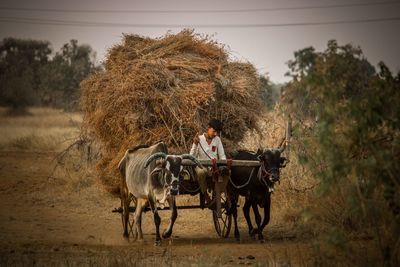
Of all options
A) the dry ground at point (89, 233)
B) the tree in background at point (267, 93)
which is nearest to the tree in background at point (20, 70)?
the tree in background at point (267, 93)

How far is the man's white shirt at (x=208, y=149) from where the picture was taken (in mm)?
11734

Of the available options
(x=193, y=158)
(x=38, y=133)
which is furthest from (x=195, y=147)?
(x=38, y=133)

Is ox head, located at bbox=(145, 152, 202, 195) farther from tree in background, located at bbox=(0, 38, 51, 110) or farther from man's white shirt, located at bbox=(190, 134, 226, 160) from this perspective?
tree in background, located at bbox=(0, 38, 51, 110)

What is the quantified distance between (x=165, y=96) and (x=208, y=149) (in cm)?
124

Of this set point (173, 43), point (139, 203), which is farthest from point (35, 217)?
point (173, 43)

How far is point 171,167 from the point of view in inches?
431

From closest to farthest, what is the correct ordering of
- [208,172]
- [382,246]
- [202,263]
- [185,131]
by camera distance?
[382,246] < [202,263] < [208,172] < [185,131]

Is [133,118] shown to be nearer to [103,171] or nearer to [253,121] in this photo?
[103,171]

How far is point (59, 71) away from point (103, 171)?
40.3 m

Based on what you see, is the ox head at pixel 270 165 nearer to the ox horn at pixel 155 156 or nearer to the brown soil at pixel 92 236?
the brown soil at pixel 92 236

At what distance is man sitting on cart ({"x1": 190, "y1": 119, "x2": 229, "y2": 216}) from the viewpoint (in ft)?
37.9

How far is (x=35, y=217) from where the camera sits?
1470 cm

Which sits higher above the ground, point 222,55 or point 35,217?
point 222,55

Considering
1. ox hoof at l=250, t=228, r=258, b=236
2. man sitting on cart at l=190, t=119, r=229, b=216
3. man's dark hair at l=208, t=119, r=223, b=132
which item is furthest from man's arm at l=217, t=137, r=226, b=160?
ox hoof at l=250, t=228, r=258, b=236
